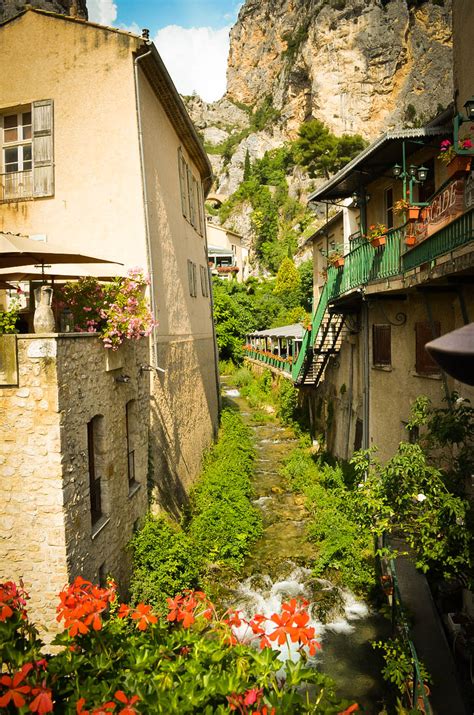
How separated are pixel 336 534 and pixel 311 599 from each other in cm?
191

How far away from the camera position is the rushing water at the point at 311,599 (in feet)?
25.6

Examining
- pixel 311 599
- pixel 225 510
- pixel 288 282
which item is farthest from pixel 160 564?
pixel 288 282

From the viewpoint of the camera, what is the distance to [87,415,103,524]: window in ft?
23.0

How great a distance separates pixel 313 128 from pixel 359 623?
2633 inches

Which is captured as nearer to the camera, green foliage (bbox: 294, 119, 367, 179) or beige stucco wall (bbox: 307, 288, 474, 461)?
beige stucco wall (bbox: 307, 288, 474, 461)

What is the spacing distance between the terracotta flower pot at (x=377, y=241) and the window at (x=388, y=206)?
2335mm

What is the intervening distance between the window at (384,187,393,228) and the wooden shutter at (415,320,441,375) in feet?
12.5

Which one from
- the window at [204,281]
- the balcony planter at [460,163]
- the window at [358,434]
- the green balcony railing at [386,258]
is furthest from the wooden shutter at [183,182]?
the balcony planter at [460,163]

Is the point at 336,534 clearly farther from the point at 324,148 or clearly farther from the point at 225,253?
the point at 324,148

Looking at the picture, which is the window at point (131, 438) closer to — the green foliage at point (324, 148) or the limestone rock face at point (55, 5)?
the limestone rock face at point (55, 5)

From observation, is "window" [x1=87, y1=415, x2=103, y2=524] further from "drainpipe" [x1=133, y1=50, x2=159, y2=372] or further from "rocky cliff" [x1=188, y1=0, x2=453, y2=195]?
"rocky cliff" [x1=188, y1=0, x2=453, y2=195]

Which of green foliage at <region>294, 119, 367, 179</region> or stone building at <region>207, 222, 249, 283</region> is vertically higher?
green foliage at <region>294, 119, 367, 179</region>

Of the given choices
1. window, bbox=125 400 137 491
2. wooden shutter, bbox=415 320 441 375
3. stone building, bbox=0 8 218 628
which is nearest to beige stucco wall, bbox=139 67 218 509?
stone building, bbox=0 8 218 628

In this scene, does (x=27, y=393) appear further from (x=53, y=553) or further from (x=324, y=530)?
(x=324, y=530)
